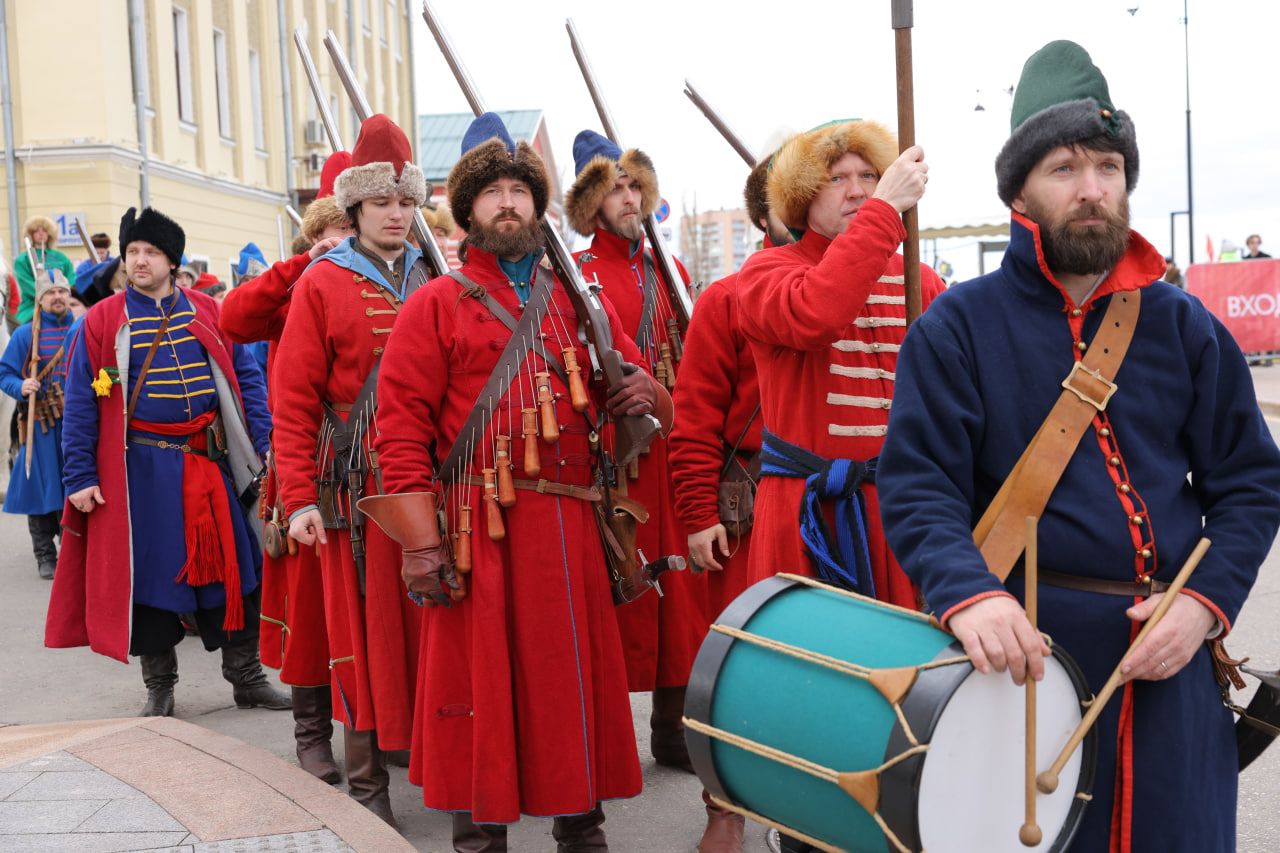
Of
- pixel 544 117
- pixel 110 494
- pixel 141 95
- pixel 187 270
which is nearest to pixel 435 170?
pixel 544 117

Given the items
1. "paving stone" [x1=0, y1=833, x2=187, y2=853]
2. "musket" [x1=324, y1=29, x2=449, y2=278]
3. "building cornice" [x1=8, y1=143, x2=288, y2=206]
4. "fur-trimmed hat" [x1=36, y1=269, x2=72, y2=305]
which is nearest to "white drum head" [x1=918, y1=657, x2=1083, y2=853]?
"paving stone" [x1=0, y1=833, x2=187, y2=853]

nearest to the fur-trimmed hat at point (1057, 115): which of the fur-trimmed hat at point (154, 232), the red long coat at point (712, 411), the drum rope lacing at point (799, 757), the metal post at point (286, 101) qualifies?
the drum rope lacing at point (799, 757)

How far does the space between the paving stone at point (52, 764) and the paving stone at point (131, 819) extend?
45 centimetres

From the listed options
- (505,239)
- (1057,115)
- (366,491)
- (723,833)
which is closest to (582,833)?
(723,833)

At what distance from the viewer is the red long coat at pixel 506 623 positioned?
3.77 metres

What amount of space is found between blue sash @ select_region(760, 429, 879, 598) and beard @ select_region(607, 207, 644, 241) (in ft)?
7.75

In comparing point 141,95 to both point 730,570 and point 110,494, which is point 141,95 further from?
point 730,570

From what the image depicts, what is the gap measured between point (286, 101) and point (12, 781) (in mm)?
22671

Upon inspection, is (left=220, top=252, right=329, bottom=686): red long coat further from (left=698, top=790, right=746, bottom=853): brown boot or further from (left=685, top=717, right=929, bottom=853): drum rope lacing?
(left=685, top=717, right=929, bottom=853): drum rope lacing

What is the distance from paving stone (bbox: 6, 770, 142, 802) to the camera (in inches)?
161

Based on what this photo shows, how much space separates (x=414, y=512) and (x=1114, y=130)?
2.05 meters

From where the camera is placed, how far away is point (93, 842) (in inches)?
146

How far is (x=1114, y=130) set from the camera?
99.7 inches

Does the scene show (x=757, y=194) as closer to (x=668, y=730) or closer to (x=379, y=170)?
(x=379, y=170)
